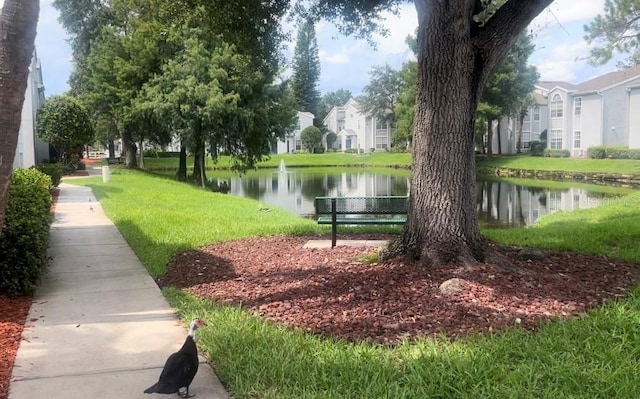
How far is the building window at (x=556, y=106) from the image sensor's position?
51906 millimetres

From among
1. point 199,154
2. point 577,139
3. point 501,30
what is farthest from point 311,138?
point 501,30

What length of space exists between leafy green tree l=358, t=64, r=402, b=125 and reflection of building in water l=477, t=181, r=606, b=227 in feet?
124

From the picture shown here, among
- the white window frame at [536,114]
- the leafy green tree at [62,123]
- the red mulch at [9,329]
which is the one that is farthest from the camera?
the white window frame at [536,114]

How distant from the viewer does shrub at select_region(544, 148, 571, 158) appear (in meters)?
47.5

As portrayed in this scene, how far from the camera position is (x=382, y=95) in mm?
69750

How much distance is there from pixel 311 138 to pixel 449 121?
70.3 meters

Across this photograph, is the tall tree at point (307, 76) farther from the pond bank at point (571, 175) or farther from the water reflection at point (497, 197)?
the water reflection at point (497, 197)

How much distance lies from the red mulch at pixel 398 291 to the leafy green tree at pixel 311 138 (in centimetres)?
6888

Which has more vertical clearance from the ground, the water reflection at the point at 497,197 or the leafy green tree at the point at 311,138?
the leafy green tree at the point at 311,138

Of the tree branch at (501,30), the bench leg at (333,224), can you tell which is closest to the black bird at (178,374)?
the tree branch at (501,30)

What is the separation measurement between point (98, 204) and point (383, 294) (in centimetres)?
Result: 1175

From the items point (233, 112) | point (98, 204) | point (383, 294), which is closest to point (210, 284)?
point (383, 294)

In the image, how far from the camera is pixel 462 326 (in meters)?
4.59

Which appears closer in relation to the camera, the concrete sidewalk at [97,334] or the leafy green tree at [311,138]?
the concrete sidewalk at [97,334]
